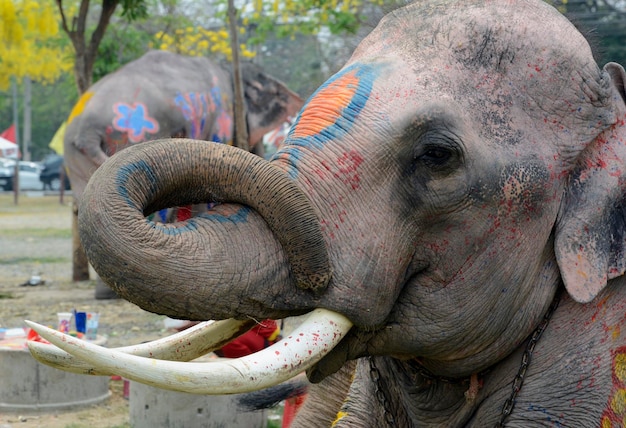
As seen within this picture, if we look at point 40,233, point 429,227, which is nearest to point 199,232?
point 429,227

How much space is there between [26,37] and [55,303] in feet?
54.9

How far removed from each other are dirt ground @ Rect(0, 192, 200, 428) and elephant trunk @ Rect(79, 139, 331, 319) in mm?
4262

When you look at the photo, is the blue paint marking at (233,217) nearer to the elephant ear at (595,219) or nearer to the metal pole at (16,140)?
the elephant ear at (595,219)

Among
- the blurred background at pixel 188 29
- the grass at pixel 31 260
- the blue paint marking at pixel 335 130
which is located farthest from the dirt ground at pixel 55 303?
the blue paint marking at pixel 335 130

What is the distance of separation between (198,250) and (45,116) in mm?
54642

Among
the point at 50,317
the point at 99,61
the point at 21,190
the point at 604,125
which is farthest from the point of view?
the point at 21,190

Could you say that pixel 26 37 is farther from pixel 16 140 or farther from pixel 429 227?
pixel 429 227

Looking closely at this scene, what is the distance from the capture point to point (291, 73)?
4862 cm

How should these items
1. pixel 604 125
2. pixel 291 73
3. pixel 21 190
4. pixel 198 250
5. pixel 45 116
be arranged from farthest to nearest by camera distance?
pixel 45 116 → pixel 291 73 → pixel 21 190 → pixel 604 125 → pixel 198 250

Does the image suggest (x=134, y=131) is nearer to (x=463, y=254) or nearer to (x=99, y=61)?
(x=99, y=61)

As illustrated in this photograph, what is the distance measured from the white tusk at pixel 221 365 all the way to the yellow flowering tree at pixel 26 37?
14.2 metres

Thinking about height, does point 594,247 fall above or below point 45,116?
above

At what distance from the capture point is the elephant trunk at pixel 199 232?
2318 mm

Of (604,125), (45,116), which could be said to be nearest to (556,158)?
(604,125)
